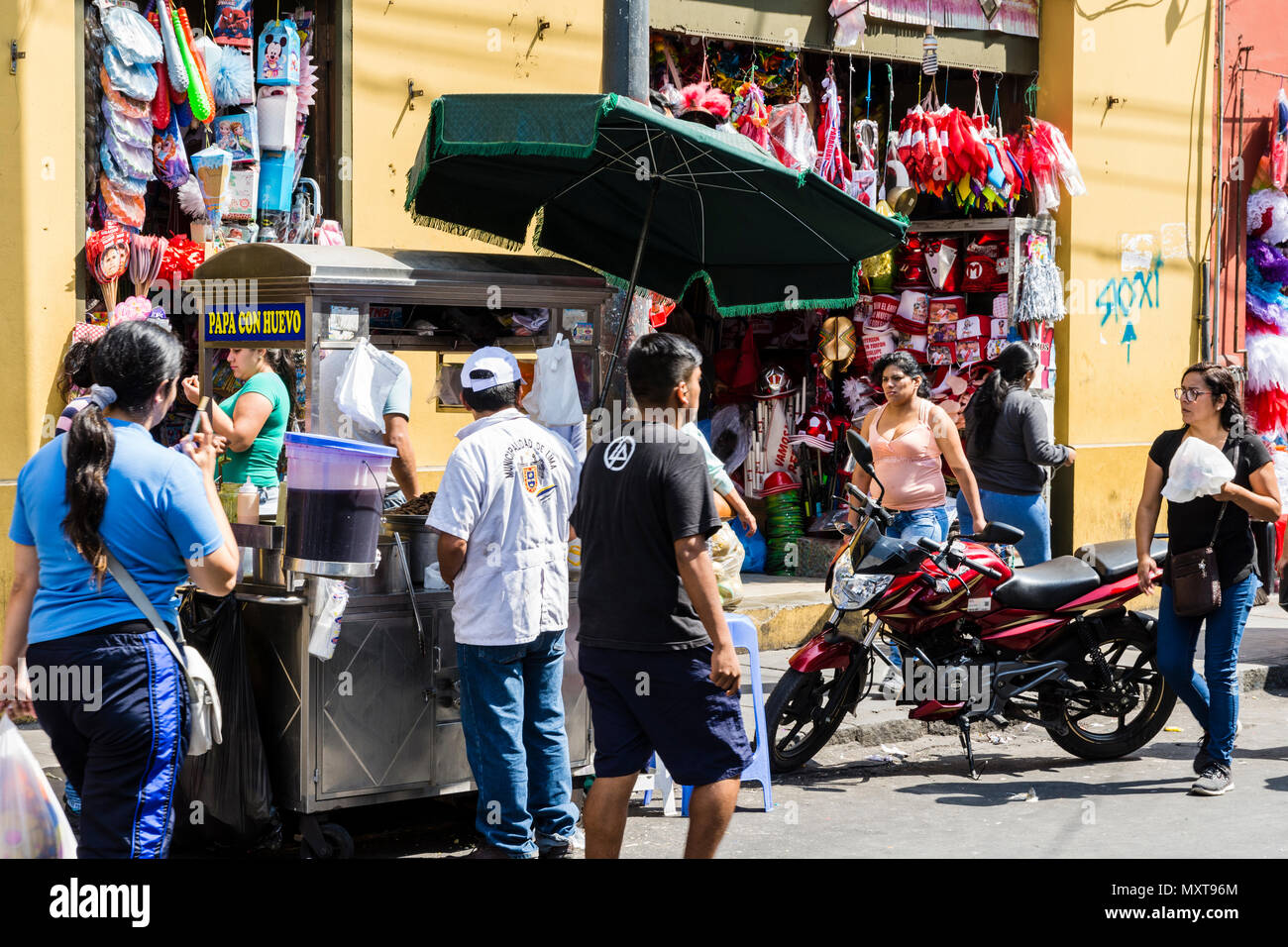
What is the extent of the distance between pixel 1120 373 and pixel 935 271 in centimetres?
197

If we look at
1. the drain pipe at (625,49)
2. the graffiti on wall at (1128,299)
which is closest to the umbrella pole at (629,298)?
the drain pipe at (625,49)

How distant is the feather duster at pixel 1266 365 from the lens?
13094mm

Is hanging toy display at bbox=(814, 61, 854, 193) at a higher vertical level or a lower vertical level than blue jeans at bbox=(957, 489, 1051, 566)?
higher

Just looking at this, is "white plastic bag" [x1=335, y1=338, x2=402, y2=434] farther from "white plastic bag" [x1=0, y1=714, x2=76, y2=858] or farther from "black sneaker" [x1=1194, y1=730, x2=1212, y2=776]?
"black sneaker" [x1=1194, y1=730, x2=1212, y2=776]

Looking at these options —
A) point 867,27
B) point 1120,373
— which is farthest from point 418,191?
point 1120,373

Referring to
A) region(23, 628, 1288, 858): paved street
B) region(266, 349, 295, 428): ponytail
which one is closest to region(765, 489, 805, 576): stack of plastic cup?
region(23, 628, 1288, 858): paved street

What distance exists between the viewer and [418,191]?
6.36 m

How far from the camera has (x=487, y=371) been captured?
5.37 meters

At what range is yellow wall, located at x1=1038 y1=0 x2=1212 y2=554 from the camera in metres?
11.6

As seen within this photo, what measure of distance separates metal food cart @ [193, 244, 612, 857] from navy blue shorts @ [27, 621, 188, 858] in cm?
148

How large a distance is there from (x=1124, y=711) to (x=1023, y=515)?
5.89 feet

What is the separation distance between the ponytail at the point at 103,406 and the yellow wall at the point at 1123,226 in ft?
29.1

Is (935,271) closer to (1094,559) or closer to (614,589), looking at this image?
(1094,559)
